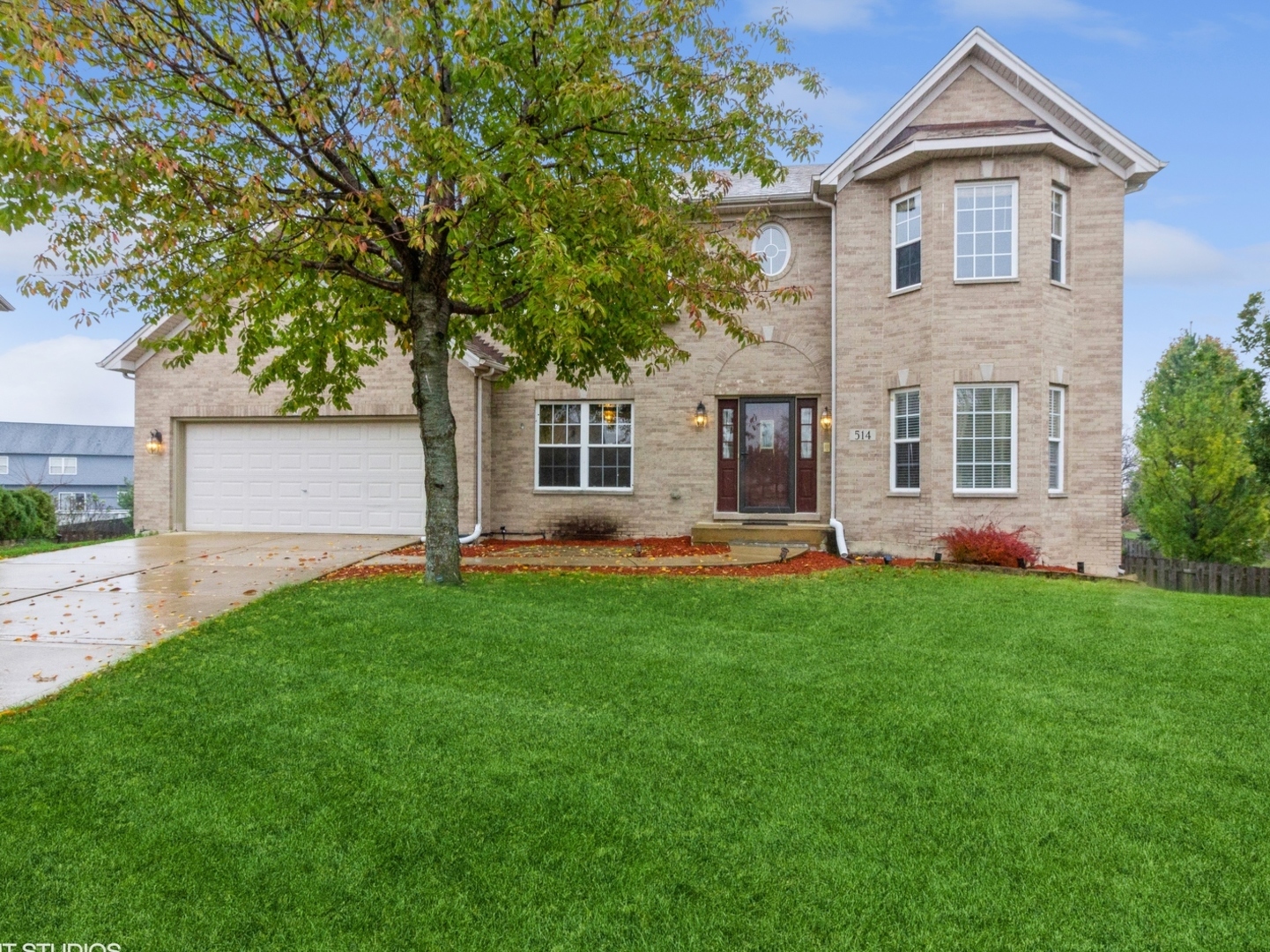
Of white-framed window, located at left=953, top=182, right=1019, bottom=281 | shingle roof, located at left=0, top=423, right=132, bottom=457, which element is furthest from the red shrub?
shingle roof, located at left=0, top=423, right=132, bottom=457

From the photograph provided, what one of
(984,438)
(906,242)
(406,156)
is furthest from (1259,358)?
(406,156)

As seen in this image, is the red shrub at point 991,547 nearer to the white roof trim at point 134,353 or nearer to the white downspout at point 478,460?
the white downspout at point 478,460

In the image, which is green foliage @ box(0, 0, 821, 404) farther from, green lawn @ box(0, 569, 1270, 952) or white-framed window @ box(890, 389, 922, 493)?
white-framed window @ box(890, 389, 922, 493)

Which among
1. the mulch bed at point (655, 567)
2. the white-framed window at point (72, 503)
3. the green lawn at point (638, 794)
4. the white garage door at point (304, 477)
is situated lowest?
the white-framed window at point (72, 503)

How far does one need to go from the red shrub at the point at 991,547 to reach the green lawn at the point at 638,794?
468 cm

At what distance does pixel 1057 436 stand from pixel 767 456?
476 centimetres

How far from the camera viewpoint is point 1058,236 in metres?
12.2

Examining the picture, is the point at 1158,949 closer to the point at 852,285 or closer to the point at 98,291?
the point at 98,291

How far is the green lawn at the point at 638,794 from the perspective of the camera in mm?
2725

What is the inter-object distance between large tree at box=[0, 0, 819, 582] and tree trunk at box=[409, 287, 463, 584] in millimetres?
26

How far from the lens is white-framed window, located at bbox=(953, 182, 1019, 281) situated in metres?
11.9

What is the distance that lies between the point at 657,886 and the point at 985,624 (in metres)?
5.39

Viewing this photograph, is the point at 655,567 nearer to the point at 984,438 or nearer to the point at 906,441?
the point at 906,441

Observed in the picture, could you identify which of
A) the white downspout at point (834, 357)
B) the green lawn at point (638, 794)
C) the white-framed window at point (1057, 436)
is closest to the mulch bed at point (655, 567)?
the white downspout at point (834, 357)
